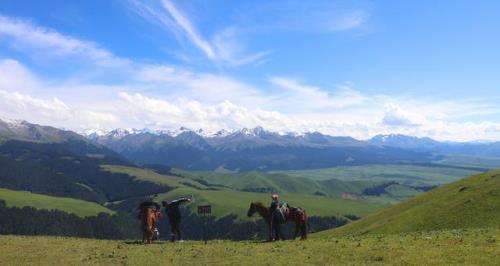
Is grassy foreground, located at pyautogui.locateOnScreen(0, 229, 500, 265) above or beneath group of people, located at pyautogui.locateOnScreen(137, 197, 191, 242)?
beneath

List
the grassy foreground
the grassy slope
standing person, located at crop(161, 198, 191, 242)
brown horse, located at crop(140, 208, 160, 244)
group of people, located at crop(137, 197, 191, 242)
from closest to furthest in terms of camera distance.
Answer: the grassy foreground < brown horse, located at crop(140, 208, 160, 244) < group of people, located at crop(137, 197, 191, 242) < standing person, located at crop(161, 198, 191, 242) < the grassy slope

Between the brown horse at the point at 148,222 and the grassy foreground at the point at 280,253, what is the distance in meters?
1.83

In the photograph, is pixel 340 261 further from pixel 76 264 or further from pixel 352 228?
pixel 352 228

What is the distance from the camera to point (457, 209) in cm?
7756

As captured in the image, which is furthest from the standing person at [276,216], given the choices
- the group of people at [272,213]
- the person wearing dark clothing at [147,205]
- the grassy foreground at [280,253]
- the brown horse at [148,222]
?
the brown horse at [148,222]

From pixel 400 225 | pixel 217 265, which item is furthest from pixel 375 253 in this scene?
pixel 400 225

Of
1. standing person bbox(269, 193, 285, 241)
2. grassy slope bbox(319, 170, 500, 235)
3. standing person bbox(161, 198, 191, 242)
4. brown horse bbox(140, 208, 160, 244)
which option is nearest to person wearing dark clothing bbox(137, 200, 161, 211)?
brown horse bbox(140, 208, 160, 244)

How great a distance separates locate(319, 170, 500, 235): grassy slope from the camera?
70.8 metres

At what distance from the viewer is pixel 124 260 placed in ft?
107

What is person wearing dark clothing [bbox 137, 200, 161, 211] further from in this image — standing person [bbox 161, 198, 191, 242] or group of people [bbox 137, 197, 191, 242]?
standing person [bbox 161, 198, 191, 242]

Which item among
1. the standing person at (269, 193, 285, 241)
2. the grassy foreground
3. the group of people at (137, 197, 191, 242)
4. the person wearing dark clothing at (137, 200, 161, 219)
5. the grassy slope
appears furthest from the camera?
the grassy slope

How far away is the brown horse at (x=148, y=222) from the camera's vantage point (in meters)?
41.5

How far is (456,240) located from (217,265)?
1666cm

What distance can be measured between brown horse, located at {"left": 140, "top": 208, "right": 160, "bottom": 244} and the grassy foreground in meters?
1.83
